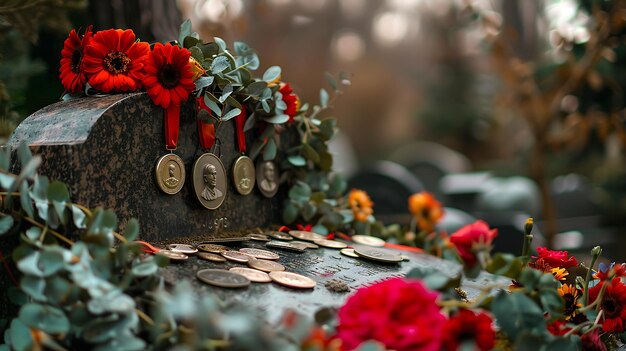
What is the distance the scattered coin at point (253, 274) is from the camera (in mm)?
1292

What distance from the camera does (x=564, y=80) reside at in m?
5.00

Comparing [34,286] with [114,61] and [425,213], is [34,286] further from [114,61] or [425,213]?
[425,213]

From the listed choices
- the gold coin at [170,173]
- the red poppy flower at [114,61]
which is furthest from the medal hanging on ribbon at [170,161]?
the red poppy flower at [114,61]

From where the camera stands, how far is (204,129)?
5.46 feet

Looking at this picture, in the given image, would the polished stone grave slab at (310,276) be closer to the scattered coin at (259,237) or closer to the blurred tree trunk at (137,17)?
the scattered coin at (259,237)

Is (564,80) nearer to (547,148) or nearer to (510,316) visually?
(547,148)

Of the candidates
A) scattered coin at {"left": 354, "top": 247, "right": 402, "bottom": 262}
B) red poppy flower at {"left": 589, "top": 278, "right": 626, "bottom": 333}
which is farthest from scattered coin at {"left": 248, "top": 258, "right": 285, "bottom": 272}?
red poppy flower at {"left": 589, "top": 278, "right": 626, "bottom": 333}

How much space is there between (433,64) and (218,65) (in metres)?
12.2

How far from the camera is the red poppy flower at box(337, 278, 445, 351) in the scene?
0.99 meters

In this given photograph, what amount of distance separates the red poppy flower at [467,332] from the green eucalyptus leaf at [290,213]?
1058 millimetres

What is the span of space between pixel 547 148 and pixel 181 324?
4.63m

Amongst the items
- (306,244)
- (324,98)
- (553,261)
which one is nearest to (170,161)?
(306,244)

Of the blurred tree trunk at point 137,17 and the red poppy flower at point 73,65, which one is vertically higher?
the blurred tree trunk at point 137,17

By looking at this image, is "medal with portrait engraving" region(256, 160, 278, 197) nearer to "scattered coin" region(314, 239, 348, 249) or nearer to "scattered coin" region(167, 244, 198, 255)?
"scattered coin" region(314, 239, 348, 249)
